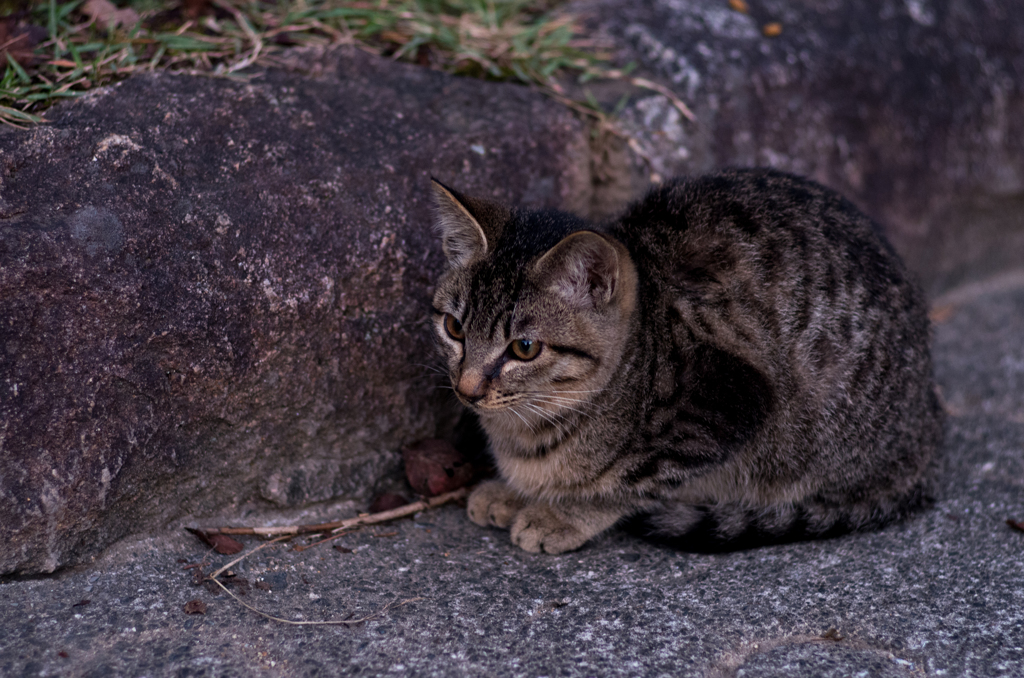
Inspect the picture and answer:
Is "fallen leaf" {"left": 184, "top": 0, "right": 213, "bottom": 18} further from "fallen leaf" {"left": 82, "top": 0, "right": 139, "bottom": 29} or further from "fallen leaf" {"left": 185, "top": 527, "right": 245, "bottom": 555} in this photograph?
"fallen leaf" {"left": 185, "top": 527, "right": 245, "bottom": 555}

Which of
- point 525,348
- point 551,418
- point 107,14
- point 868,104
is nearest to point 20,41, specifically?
point 107,14

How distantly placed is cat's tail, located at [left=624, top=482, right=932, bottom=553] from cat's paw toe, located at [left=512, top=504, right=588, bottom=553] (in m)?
0.26

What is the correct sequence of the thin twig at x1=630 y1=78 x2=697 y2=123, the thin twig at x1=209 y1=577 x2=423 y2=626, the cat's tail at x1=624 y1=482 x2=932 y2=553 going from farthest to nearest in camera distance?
the thin twig at x1=630 y1=78 x2=697 y2=123 → the cat's tail at x1=624 y1=482 x2=932 y2=553 → the thin twig at x1=209 y1=577 x2=423 y2=626

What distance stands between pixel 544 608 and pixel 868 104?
3.58 meters

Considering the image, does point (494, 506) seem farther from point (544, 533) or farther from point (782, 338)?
point (782, 338)

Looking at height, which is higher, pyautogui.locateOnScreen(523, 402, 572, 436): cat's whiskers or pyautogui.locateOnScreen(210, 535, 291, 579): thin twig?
pyautogui.locateOnScreen(523, 402, 572, 436): cat's whiskers

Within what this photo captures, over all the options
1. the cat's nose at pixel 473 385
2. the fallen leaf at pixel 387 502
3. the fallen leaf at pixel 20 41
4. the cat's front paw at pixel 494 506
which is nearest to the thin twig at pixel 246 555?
the fallen leaf at pixel 387 502

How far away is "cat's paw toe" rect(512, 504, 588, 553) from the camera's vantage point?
2947 mm

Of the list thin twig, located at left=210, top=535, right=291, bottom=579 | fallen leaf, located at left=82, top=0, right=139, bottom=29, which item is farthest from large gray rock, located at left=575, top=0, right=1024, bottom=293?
thin twig, located at left=210, top=535, right=291, bottom=579

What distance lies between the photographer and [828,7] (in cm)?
479

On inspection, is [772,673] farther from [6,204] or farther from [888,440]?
[6,204]

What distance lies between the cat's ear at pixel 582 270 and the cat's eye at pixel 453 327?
0.33m

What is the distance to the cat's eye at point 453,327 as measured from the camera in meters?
2.87

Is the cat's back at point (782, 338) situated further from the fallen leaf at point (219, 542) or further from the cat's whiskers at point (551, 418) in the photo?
the fallen leaf at point (219, 542)
